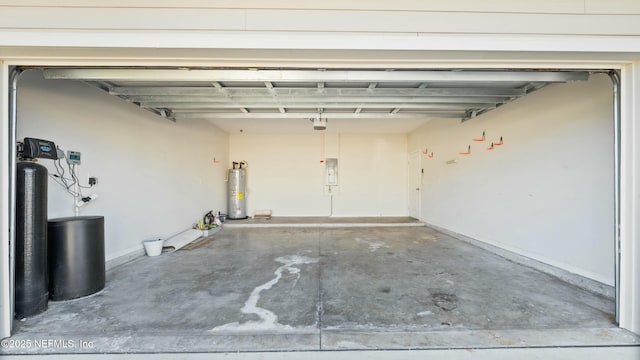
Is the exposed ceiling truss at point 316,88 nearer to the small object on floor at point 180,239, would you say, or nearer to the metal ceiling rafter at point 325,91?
the metal ceiling rafter at point 325,91

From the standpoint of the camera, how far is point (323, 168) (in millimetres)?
7633

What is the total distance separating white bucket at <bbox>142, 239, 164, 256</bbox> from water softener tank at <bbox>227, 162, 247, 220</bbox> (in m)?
3.09

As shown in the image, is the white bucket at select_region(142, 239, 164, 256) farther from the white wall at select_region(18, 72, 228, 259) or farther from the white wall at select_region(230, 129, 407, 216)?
the white wall at select_region(230, 129, 407, 216)

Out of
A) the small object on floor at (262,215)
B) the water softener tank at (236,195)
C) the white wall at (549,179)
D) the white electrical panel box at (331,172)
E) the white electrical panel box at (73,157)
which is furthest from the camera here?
the white electrical panel box at (331,172)

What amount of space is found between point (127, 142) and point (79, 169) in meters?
0.81

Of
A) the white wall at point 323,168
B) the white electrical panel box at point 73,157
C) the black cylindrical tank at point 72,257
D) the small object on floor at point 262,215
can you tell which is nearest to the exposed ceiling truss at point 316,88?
the white electrical panel box at point 73,157

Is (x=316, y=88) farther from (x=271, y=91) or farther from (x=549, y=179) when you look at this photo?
(x=549, y=179)

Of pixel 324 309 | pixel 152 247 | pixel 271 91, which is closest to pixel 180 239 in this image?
pixel 152 247

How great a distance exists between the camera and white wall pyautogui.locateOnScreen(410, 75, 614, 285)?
8.51 feet

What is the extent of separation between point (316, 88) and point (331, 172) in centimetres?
453

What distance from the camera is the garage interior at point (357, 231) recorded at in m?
2.02

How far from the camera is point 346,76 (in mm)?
2287

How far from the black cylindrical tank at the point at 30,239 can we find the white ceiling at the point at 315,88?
0.98 meters

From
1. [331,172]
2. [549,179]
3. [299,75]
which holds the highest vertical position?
[299,75]
